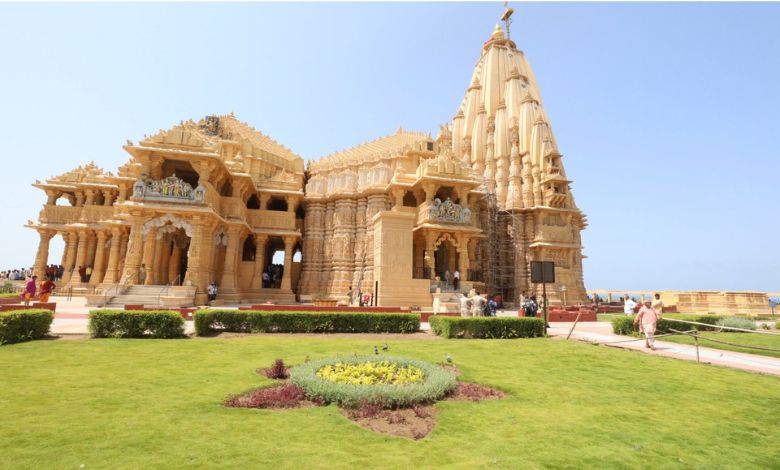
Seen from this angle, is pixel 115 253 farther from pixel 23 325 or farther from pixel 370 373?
pixel 370 373

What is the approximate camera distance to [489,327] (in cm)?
1404

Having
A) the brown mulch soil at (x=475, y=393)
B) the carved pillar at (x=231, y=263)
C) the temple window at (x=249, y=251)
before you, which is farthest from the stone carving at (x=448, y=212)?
the brown mulch soil at (x=475, y=393)

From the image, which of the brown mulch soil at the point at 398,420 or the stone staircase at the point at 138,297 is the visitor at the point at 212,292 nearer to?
the stone staircase at the point at 138,297

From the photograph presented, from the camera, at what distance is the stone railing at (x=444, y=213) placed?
2748 centimetres

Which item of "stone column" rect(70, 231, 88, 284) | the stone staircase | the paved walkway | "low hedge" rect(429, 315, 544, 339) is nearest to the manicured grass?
the paved walkway

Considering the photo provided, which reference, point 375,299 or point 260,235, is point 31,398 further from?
point 260,235

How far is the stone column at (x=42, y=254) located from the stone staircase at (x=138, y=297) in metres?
16.9

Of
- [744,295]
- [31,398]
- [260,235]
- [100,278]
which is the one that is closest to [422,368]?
[31,398]

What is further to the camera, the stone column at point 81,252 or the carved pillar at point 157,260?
the stone column at point 81,252

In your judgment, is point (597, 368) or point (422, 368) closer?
point (422, 368)

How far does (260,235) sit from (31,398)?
2528cm

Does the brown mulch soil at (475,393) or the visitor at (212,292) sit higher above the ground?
the visitor at (212,292)

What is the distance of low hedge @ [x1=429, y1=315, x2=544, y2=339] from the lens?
13.8 meters

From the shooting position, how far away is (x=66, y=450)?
407cm
